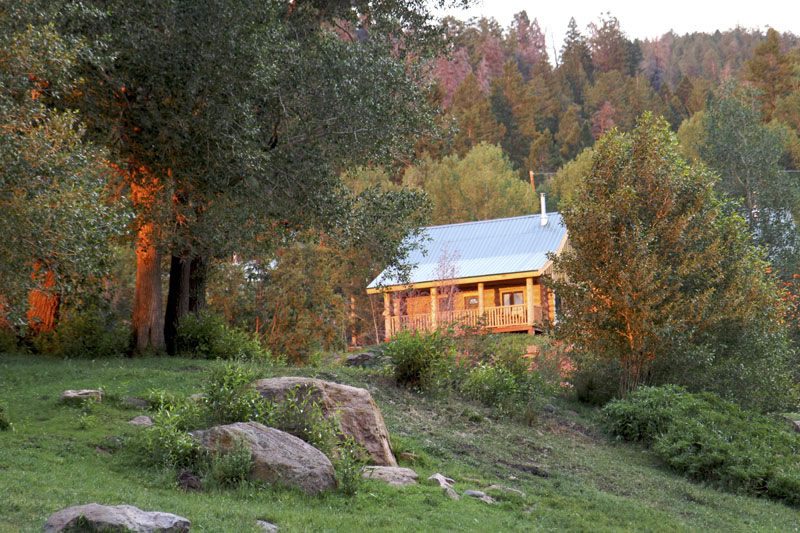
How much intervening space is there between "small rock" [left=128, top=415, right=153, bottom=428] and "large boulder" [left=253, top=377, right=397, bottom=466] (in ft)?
4.97

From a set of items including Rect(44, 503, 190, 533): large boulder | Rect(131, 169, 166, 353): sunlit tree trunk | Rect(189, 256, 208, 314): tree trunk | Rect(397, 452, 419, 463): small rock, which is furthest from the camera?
Rect(189, 256, 208, 314): tree trunk

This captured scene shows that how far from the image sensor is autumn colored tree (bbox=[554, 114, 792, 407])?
Answer: 20391 mm

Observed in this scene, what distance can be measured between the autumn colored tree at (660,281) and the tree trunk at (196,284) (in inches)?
335

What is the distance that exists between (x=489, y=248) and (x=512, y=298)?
2855mm

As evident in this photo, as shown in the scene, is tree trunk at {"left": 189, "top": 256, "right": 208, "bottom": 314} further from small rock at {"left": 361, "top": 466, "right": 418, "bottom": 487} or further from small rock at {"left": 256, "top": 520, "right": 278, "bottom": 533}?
small rock at {"left": 256, "top": 520, "right": 278, "bottom": 533}

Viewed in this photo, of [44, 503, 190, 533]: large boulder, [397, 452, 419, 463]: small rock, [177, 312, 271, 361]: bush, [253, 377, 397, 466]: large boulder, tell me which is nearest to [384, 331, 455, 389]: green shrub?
[177, 312, 271, 361]: bush

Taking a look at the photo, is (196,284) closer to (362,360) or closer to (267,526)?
(362,360)

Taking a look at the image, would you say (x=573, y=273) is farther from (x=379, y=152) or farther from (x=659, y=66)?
(x=659, y=66)

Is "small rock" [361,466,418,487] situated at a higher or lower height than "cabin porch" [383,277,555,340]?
lower

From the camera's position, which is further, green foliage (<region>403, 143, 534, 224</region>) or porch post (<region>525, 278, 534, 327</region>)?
green foliage (<region>403, 143, 534, 224</region>)

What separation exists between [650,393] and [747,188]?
89.4ft

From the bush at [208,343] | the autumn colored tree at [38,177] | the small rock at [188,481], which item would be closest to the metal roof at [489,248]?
the bush at [208,343]

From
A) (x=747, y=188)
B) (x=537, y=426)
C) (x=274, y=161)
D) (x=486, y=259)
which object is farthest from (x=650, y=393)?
(x=747, y=188)

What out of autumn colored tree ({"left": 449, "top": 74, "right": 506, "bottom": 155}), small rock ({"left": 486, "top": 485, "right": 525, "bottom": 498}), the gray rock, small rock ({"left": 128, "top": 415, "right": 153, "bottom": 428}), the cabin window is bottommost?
small rock ({"left": 486, "top": 485, "right": 525, "bottom": 498})
